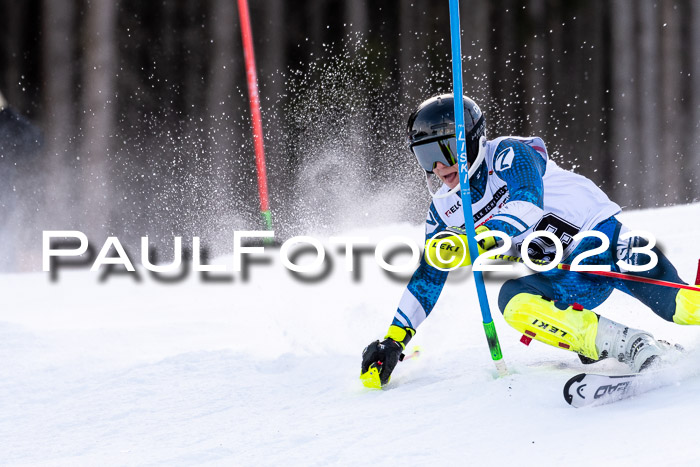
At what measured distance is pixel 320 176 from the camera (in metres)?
7.79

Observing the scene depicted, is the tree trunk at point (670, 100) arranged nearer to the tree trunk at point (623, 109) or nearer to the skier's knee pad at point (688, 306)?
the tree trunk at point (623, 109)

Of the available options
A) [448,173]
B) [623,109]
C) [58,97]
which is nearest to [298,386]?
[448,173]

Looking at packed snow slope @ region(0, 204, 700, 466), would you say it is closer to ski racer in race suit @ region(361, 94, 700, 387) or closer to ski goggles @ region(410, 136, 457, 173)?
ski racer in race suit @ region(361, 94, 700, 387)

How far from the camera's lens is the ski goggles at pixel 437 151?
2.45 m

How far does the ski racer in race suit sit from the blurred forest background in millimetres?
4562

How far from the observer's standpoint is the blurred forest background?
25.4ft

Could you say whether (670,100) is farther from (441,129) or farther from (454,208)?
(441,129)

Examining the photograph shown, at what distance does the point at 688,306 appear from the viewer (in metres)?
2.36

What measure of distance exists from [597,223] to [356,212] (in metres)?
4.98

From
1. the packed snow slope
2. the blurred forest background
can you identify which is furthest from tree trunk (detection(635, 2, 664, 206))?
the packed snow slope

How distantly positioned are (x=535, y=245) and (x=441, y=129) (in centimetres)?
58

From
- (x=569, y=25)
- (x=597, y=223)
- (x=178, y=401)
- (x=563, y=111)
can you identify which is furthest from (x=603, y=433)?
(x=569, y=25)

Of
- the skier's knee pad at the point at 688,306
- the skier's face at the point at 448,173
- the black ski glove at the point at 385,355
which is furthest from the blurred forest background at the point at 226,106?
the skier's knee pad at the point at 688,306

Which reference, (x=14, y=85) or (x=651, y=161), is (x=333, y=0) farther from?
(x=651, y=161)
